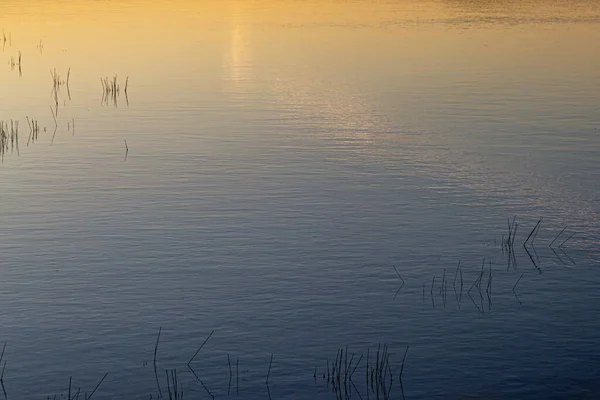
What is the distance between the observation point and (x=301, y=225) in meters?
21.8

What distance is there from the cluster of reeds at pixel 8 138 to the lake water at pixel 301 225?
0.11 m

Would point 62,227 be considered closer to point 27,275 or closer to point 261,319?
point 27,275

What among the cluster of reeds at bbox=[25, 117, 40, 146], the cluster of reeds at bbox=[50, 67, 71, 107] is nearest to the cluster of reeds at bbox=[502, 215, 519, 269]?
the cluster of reeds at bbox=[25, 117, 40, 146]

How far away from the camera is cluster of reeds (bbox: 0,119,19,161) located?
2909 centimetres

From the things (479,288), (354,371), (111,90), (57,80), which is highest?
(57,80)

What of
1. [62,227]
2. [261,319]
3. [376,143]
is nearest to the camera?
[261,319]

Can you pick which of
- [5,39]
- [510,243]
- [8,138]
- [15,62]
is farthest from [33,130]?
[5,39]

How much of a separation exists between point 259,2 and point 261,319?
61.8 meters

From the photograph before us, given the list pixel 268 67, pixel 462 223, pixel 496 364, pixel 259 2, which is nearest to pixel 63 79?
pixel 268 67

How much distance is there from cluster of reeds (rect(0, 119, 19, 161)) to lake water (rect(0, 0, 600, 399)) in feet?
0.35

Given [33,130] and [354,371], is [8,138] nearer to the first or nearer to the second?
[33,130]

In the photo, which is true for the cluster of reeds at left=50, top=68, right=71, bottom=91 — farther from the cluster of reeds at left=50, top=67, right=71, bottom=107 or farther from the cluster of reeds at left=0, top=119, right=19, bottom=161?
the cluster of reeds at left=0, top=119, right=19, bottom=161

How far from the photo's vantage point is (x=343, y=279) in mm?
18594

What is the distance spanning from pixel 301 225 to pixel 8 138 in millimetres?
11558
